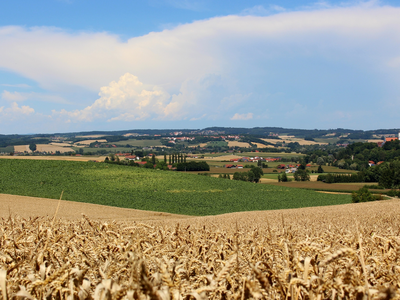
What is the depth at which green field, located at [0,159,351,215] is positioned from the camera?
46.8m

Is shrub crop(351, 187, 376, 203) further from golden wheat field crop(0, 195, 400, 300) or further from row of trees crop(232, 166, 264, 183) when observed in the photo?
golden wheat field crop(0, 195, 400, 300)

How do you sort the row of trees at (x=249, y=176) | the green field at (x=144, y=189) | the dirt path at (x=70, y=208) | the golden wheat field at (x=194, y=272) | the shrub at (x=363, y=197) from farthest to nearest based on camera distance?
the row of trees at (x=249, y=176), the shrub at (x=363, y=197), the green field at (x=144, y=189), the dirt path at (x=70, y=208), the golden wheat field at (x=194, y=272)

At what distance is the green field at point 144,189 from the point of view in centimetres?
4675

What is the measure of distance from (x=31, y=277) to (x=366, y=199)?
59220 mm

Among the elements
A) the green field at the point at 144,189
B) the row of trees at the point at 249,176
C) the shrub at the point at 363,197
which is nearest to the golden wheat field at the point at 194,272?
the green field at the point at 144,189

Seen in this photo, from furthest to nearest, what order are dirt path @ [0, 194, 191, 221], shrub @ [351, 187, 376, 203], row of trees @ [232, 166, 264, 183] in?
row of trees @ [232, 166, 264, 183], shrub @ [351, 187, 376, 203], dirt path @ [0, 194, 191, 221]

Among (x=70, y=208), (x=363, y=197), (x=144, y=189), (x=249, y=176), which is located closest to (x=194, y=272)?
(x=70, y=208)

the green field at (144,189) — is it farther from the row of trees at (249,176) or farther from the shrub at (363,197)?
the row of trees at (249,176)

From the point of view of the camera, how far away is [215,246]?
4.46 metres

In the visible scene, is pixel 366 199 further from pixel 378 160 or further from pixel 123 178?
pixel 378 160

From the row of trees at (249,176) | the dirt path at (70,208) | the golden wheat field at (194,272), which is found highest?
the golden wheat field at (194,272)

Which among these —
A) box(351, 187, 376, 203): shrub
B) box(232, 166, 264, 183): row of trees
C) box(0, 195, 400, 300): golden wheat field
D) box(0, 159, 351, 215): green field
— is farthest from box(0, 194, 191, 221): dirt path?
box(232, 166, 264, 183): row of trees

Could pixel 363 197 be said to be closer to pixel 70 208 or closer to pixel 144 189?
pixel 144 189

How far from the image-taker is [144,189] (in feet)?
181
